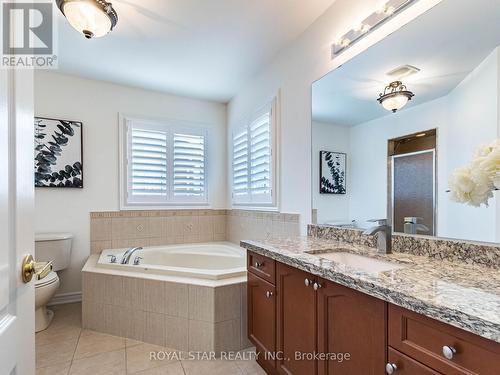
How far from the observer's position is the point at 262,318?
5.71 feet

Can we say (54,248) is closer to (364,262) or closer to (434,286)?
(364,262)

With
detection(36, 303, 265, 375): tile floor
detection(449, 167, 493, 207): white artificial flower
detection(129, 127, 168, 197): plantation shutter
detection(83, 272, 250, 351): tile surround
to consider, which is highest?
detection(129, 127, 168, 197): plantation shutter

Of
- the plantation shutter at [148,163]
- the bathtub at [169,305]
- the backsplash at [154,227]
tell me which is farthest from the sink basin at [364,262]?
the plantation shutter at [148,163]

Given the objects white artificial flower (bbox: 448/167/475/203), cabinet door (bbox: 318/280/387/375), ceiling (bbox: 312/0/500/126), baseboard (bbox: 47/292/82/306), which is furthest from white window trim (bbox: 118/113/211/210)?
white artificial flower (bbox: 448/167/475/203)

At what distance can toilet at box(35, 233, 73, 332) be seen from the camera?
7.70 feet

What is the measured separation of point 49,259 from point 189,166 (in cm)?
180

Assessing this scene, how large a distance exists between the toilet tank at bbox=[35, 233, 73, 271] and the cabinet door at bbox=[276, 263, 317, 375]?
7.89 feet

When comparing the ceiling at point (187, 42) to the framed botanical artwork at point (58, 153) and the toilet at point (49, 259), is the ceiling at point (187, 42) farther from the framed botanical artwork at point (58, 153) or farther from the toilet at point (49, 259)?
the toilet at point (49, 259)

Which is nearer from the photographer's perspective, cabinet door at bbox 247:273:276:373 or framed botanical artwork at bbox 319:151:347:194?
cabinet door at bbox 247:273:276:373

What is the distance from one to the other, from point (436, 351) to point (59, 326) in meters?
2.94

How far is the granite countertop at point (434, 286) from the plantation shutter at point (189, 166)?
2347mm

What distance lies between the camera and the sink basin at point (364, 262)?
4.34ft

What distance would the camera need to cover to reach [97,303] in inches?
93.7

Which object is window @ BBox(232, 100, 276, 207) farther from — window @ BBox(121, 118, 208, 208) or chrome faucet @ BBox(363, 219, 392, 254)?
chrome faucet @ BBox(363, 219, 392, 254)
